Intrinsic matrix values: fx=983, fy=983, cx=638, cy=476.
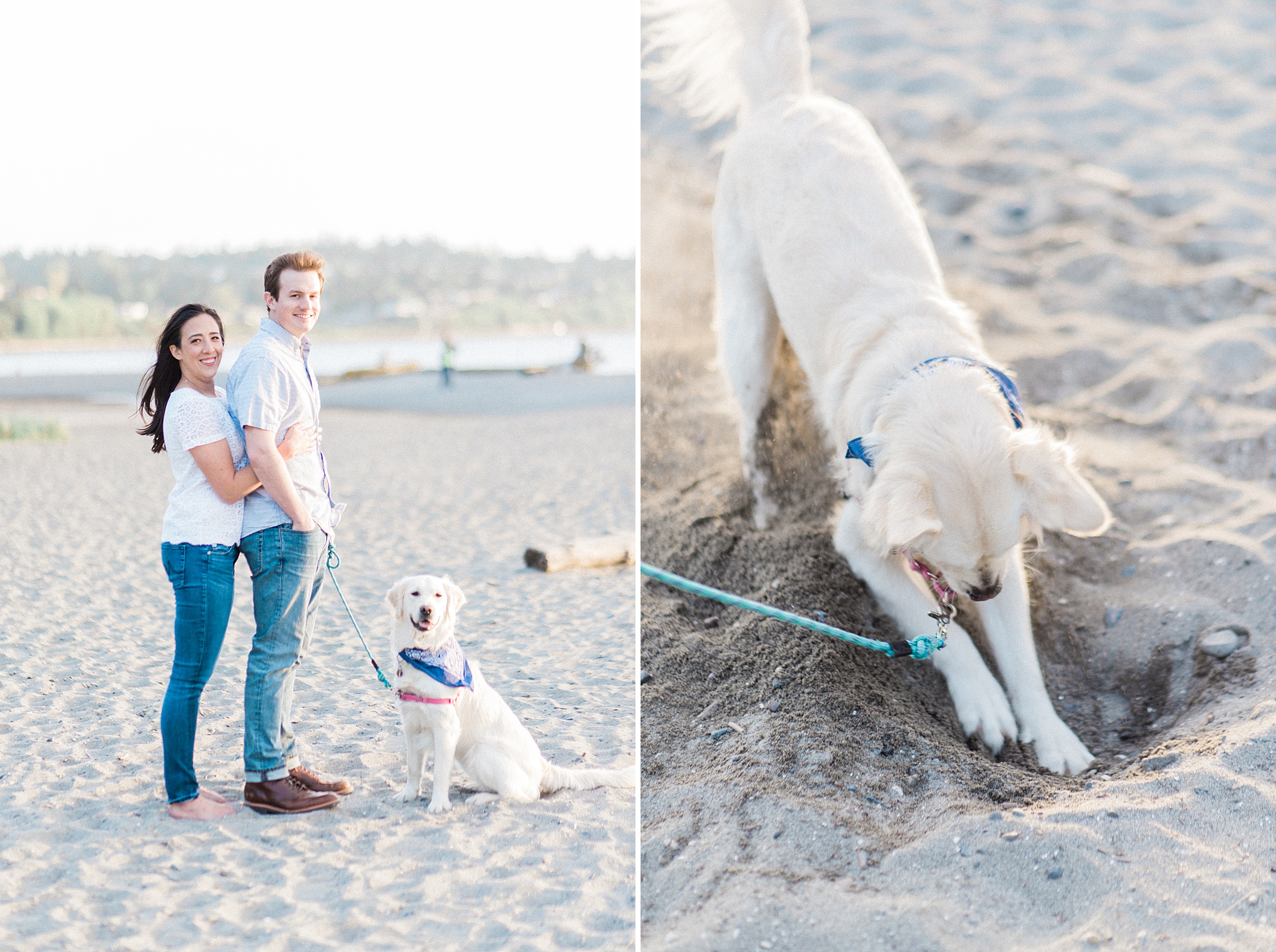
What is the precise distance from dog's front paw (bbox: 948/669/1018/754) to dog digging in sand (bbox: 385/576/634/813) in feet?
4.01

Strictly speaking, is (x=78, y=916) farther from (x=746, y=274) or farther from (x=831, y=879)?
(x=746, y=274)

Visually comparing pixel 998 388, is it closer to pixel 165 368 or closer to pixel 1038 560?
pixel 1038 560

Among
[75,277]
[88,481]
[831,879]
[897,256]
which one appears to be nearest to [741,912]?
[831,879]

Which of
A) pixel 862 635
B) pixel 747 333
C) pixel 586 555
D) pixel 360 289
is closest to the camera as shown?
pixel 862 635

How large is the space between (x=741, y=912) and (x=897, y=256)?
2838 mm

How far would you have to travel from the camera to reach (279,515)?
3172 mm

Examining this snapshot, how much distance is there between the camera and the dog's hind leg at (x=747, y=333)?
16.6 ft

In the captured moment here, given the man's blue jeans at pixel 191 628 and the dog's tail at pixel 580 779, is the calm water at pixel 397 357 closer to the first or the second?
Result: the man's blue jeans at pixel 191 628

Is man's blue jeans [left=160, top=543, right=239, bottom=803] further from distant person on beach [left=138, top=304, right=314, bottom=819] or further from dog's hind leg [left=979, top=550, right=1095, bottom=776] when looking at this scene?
dog's hind leg [left=979, top=550, right=1095, bottom=776]

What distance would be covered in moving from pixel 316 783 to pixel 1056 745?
8.51ft

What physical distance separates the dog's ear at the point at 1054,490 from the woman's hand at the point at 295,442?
2268 mm

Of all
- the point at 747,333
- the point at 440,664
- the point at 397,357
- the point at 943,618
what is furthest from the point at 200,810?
the point at 397,357

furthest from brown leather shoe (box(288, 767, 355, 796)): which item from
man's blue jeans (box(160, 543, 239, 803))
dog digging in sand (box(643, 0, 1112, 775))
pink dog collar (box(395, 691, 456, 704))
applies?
dog digging in sand (box(643, 0, 1112, 775))

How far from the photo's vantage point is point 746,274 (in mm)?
5074
